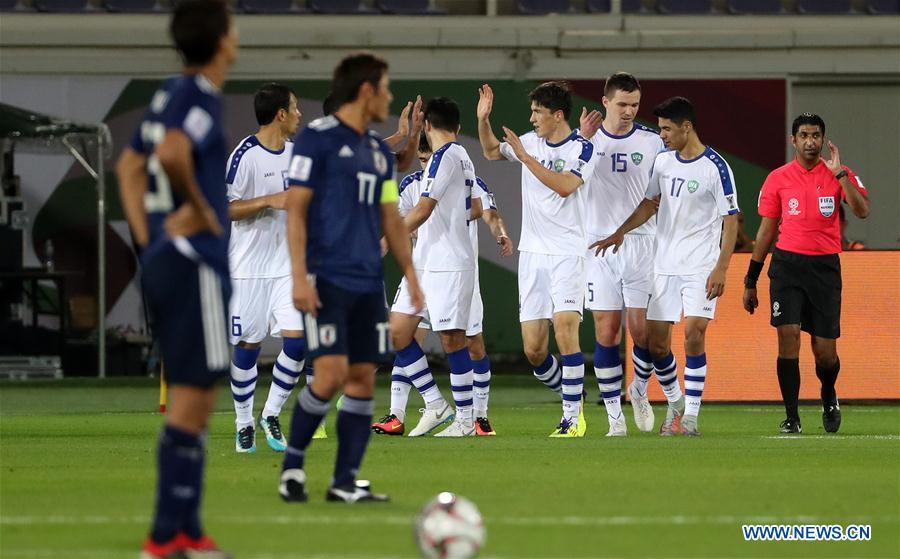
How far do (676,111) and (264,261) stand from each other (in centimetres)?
303

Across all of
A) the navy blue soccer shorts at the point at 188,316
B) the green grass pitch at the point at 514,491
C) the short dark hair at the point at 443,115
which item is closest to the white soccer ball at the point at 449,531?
the green grass pitch at the point at 514,491

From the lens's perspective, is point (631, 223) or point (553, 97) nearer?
point (553, 97)

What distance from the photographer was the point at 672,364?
12.0m

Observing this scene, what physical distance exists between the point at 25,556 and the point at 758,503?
3268 mm

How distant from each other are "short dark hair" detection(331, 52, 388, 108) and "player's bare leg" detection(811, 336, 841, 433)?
18.1ft

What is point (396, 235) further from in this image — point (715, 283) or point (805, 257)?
point (805, 257)

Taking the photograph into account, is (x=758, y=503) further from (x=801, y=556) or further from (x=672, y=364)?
(x=672, y=364)

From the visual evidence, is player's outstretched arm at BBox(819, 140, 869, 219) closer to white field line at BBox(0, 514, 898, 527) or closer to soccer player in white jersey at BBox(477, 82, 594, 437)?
soccer player in white jersey at BBox(477, 82, 594, 437)

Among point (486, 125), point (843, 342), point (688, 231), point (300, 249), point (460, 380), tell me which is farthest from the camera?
point (843, 342)

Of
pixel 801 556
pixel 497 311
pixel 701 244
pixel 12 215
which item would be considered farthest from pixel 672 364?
pixel 12 215

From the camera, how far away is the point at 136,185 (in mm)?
5633

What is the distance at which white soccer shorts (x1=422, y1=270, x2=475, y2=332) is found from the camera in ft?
38.3

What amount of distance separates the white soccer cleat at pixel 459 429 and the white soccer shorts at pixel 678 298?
4.96 feet

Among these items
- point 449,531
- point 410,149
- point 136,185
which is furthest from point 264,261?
point 449,531
